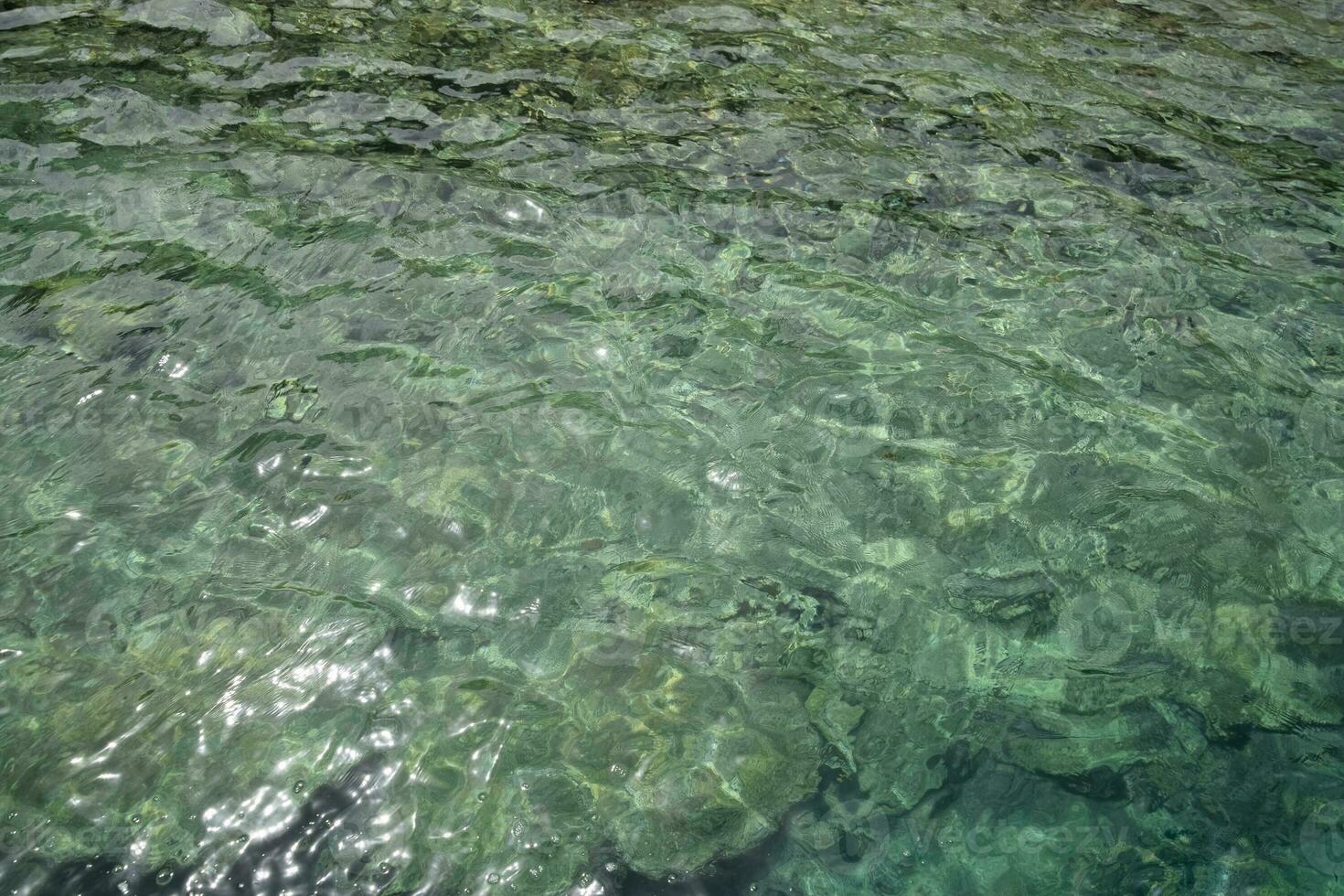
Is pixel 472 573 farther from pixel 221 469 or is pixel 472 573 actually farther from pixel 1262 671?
pixel 1262 671

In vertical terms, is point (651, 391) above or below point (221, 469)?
above

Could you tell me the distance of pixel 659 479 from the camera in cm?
346

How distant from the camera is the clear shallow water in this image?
2574mm

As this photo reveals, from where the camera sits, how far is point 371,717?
107 inches

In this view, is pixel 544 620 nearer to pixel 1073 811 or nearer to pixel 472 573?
pixel 472 573

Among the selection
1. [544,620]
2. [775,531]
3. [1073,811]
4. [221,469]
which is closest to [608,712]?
[544,620]

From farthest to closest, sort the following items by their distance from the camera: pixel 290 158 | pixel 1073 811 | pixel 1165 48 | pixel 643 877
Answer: pixel 1165 48, pixel 290 158, pixel 1073 811, pixel 643 877

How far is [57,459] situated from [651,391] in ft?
6.62

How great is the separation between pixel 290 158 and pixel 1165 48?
16.7ft

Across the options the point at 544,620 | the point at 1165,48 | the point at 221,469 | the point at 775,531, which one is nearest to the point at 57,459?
the point at 221,469

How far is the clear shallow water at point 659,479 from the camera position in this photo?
257 cm

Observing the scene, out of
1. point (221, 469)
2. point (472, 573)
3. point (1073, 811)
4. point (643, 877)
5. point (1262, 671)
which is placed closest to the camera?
point (643, 877)

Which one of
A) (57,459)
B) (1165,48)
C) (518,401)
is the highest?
(1165,48)

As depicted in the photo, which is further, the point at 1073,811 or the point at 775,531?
the point at 775,531
